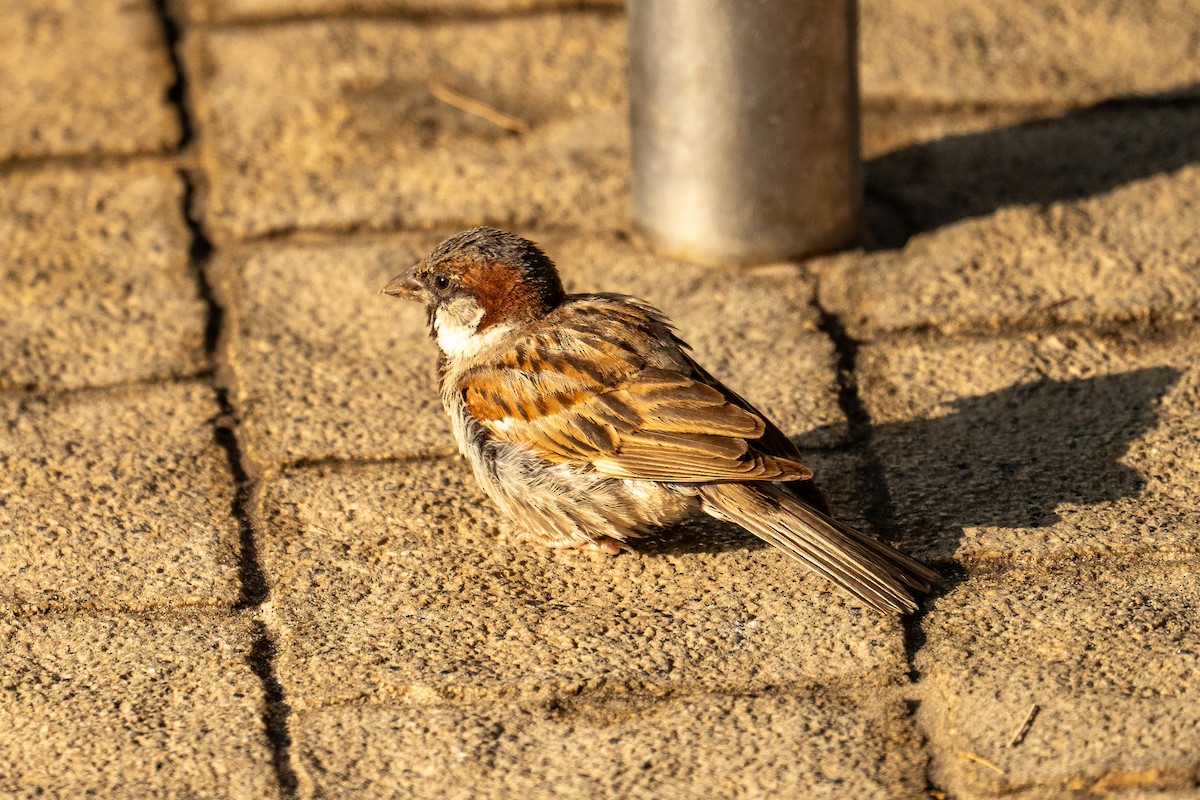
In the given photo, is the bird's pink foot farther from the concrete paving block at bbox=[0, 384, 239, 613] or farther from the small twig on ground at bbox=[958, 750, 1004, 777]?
the small twig on ground at bbox=[958, 750, 1004, 777]

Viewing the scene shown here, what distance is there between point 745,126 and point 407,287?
49.1 inches

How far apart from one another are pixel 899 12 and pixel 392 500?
335 centimetres

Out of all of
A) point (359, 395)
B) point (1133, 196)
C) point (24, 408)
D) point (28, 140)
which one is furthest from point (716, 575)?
point (28, 140)

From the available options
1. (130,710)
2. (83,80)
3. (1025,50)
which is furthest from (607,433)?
(83,80)

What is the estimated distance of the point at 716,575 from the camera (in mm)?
3643

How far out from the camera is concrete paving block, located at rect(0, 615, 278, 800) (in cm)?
305

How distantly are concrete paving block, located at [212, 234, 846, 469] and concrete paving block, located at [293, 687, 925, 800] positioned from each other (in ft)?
3.48

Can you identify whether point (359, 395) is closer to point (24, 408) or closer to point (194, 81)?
point (24, 408)

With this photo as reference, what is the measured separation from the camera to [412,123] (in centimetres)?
570

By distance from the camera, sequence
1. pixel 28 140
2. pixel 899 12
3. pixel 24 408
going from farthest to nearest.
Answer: pixel 899 12 < pixel 28 140 < pixel 24 408

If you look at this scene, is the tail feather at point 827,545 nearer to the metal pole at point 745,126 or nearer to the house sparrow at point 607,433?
the house sparrow at point 607,433

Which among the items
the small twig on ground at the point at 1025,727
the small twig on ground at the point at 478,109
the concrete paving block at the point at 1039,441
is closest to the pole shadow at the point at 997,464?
the concrete paving block at the point at 1039,441

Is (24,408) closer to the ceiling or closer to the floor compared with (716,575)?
closer to the ceiling

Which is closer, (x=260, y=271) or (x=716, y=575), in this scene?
(x=716, y=575)
